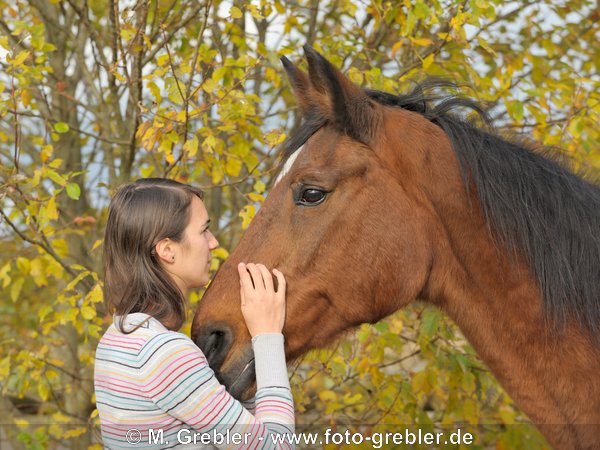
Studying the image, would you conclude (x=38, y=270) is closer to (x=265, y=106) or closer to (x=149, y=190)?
(x=149, y=190)

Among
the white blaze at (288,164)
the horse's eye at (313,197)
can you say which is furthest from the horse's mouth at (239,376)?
the white blaze at (288,164)

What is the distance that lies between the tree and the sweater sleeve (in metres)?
0.87

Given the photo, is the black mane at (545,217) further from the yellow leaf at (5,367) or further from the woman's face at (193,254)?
the yellow leaf at (5,367)

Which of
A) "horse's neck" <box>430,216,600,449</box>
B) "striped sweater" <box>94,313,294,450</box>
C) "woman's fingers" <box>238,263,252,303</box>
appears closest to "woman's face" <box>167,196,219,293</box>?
"woman's fingers" <box>238,263,252,303</box>

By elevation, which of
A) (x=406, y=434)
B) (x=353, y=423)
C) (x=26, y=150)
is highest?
(x=26, y=150)

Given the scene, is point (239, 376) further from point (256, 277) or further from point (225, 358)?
point (256, 277)

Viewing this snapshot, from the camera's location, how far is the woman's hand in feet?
7.15

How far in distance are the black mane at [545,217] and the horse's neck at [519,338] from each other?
59 mm

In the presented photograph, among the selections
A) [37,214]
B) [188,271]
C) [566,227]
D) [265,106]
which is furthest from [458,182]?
[265,106]

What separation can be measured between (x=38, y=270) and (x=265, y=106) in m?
2.22

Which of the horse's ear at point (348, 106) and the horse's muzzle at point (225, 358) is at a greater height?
the horse's ear at point (348, 106)

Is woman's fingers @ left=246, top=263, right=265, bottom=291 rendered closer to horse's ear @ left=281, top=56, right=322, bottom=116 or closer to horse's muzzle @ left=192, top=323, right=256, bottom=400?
horse's muzzle @ left=192, top=323, right=256, bottom=400

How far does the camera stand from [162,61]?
10.9 feet

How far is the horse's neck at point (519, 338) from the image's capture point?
2242 mm
